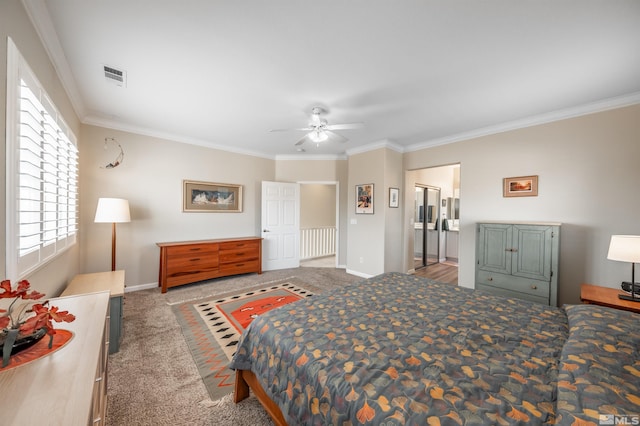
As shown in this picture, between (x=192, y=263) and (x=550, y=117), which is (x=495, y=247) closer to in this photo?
(x=550, y=117)

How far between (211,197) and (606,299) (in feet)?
17.4

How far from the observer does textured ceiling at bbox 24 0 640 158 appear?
5.19 feet

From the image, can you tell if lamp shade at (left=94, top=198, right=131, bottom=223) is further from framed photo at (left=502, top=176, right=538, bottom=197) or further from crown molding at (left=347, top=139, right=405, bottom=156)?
framed photo at (left=502, top=176, right=538, bottom=197)

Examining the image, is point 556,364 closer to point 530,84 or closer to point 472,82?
point 472,82

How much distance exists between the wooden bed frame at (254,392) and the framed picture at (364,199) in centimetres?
348

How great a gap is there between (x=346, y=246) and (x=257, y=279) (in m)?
2.02

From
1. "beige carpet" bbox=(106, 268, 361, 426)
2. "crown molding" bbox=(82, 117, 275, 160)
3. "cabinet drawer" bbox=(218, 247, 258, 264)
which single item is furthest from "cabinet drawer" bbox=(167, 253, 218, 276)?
"crown molding" bbox=(82, 117, 275, 160)

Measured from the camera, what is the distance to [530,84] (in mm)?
2391

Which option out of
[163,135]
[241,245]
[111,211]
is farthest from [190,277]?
[163,135]

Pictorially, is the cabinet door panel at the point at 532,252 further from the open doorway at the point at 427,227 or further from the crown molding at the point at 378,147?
the open doorway at the point at 427,227

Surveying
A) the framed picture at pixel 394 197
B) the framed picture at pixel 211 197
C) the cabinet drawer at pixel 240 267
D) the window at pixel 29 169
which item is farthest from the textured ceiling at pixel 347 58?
the cabinet drawer at pixel 240 267

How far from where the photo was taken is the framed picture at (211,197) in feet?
13.9

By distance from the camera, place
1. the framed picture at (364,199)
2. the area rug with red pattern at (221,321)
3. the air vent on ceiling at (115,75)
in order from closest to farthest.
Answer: the area rug with red pattern at (221,321)
the air vent on ceiling at (115,75)
the framed picture at (364,199)

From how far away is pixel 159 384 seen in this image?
1.79m
